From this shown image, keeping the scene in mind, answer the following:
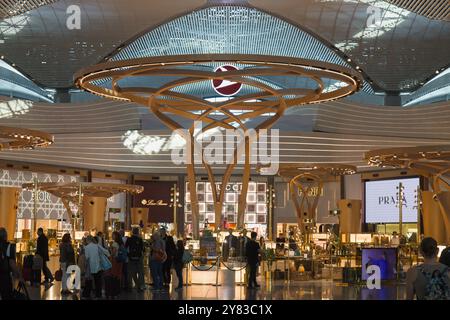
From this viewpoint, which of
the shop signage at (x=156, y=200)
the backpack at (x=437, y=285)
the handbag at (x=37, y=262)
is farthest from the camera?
the shop signage at (x=156, y=200)

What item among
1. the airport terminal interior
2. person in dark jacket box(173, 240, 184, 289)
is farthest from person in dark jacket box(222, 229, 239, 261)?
the airport terminal interior

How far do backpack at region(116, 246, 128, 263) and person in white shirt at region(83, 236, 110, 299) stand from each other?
4.92 ft

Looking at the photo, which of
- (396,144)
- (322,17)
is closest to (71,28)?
(322,17)

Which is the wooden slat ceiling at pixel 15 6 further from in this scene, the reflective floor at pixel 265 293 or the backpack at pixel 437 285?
the backpack at pixel 437 285

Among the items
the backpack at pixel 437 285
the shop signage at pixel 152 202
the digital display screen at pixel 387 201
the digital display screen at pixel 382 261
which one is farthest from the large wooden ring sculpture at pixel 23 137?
the digital display screen at pixel 387 201

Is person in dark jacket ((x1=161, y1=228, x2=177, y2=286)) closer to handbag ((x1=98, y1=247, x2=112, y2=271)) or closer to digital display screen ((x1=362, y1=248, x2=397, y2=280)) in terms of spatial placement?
handbag ((x1=98, y1=247, x2=112, y2=271))

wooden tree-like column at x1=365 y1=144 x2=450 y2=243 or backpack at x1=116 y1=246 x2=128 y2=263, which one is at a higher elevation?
wooden tree-like column at x1=365 y1=144 x2=450 y2=243

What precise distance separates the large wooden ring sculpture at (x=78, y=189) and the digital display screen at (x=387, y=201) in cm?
1361

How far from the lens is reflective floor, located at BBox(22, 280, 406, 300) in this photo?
15.7 m

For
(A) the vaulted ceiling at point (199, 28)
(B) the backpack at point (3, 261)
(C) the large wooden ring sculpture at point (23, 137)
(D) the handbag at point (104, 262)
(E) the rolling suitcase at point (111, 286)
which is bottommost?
(E) the rolling suitcase at point (111, 286)

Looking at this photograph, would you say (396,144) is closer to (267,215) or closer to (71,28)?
(267,215)

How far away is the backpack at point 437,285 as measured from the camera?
6207 millimetres

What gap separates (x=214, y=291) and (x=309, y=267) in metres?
6.65

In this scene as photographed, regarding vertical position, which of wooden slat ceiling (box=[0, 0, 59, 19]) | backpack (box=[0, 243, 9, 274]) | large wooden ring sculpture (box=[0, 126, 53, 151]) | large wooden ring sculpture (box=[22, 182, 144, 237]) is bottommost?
backpack (box=[0, 243, 9, 274])
